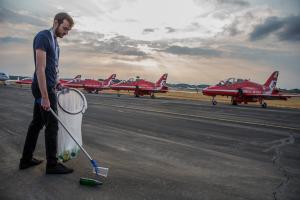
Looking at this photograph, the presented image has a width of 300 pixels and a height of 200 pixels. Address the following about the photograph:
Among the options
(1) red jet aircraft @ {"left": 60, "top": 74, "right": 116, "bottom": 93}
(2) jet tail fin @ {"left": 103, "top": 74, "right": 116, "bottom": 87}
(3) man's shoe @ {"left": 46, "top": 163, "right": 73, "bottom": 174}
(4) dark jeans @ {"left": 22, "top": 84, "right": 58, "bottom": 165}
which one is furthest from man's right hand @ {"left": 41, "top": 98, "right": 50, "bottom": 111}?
(2) jet tail fin @ {"left": 103, "top": 74, "right": 116, "bottom": 87}

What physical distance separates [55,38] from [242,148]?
464 centimetres

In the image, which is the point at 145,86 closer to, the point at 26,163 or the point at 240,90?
the point at 240,90

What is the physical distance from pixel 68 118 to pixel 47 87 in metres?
0.57

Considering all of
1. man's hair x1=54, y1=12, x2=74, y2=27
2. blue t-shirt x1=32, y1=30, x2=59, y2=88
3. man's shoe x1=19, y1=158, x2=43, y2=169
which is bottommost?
man's shoe x1=19, y1=158, x2=43, y2=169

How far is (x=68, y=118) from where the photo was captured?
14.6 ft

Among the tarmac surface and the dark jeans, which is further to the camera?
the dark jeans

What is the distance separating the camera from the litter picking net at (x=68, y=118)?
446 centimetres

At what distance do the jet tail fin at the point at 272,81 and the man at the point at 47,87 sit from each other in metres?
27.7

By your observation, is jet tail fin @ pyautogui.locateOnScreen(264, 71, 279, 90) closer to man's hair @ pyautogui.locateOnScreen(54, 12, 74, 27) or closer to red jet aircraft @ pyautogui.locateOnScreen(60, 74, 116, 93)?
red jet aircraft @ pyautogui.locateOnScreen(60, 74, 116, 93)

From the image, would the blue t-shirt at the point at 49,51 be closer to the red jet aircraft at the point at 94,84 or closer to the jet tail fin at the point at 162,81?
the jet tail fin at the point at 162,81

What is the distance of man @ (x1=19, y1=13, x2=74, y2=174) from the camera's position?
4.05 metres

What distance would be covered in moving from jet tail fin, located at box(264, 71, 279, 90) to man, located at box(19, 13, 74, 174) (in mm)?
27681

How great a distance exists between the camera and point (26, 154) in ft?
14.3

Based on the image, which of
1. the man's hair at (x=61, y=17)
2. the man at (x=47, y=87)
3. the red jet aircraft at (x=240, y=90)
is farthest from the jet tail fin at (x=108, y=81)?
the man's hair at (x=61, y=17)
